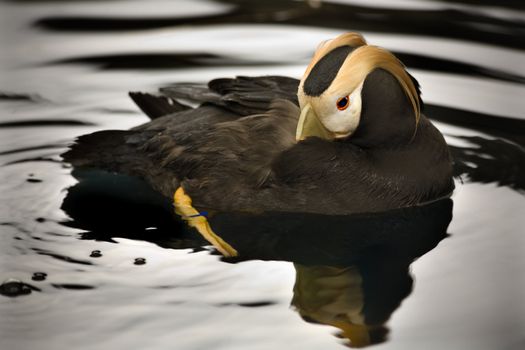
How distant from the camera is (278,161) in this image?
15.9 ft

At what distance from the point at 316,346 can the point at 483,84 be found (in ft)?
11.8

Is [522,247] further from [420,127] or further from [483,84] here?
[483,84]

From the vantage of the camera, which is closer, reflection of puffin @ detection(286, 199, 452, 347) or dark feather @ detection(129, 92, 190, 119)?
reflection of puffin @ detection(286, 199, 452, 347)

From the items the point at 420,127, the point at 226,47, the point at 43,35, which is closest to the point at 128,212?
the point at 420,127

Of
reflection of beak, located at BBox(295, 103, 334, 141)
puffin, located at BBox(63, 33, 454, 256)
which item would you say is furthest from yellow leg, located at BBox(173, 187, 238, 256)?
reflection of beak, located at BBox(295, 103, 334, 141)

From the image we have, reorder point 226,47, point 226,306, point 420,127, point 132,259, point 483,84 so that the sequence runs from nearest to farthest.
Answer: point 226,306
point 132,259
point 420,127
point 483,84
point 226,47

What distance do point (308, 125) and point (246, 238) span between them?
0.61 metres

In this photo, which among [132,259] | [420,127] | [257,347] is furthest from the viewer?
[420,127]

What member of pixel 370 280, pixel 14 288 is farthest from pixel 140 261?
pixel 370 280

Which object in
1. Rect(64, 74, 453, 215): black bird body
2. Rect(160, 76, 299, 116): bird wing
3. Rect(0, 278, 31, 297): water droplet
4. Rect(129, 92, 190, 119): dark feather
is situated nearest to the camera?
Rect(0, 278, 31, 297): water droplet

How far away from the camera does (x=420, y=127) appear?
5.01 m

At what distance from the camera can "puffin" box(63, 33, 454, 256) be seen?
4.76m

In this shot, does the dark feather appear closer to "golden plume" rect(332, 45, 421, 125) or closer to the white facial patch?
the white facial patch

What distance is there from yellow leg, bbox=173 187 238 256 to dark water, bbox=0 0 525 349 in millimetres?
64
